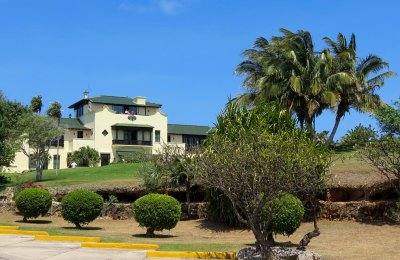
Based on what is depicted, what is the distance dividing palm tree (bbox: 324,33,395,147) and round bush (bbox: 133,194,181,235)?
2037 centimetres

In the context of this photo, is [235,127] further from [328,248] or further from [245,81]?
[245,81]

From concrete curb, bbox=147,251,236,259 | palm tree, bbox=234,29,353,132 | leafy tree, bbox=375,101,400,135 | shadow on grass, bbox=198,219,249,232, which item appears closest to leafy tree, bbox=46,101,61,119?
palm tree, bbox=234,29,353,132

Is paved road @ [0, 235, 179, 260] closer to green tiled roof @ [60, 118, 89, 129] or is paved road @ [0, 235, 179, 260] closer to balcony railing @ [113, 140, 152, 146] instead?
green tiled roof @ [60, 118, 89, 129]

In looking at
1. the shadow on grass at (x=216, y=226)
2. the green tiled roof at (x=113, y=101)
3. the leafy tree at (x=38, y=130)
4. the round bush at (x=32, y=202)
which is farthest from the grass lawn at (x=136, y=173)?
the green tiled roof at (x=113, y=101)

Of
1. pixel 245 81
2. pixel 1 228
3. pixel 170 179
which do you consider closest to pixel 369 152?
pixel 170 179

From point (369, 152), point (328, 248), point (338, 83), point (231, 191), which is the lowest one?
point (328, 248)

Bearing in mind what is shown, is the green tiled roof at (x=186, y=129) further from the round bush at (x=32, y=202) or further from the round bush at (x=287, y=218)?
the round bush at (x=287, y=218)

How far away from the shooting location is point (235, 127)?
24594 millimetres

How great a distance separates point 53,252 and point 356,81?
95.3 ft

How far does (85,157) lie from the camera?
62969 millimetres

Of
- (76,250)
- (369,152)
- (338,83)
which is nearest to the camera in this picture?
(76,250)

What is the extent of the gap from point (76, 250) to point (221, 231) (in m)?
10.1

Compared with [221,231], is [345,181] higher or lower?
higher

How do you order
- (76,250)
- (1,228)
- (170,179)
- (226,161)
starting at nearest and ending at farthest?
(226,161) < (76,250) < (1,228) < (170,179)
